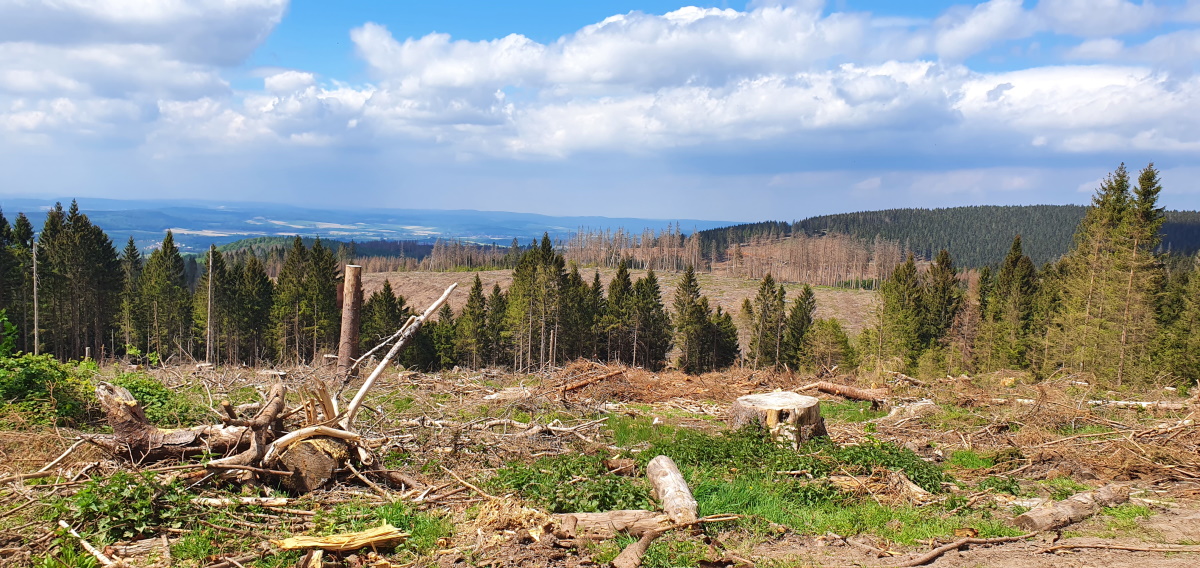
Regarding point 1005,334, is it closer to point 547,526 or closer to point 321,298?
point 547,526

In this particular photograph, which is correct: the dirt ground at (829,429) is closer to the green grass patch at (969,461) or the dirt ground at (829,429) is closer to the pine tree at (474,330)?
the green grass patch at (969,461)

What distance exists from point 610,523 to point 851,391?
11.5m

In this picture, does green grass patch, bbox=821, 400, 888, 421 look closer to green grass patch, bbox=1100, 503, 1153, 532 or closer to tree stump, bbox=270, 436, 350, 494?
green grass patch, bbox=1100, 503, 1153, 532

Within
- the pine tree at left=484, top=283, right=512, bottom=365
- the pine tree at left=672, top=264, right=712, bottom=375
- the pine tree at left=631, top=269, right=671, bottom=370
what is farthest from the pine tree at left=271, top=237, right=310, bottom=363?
the pine tree at left=672, top=264, right=712, bottom=375

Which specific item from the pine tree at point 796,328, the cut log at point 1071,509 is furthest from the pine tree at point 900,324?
the cut log at point 1071,509

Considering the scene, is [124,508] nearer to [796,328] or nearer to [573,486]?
[573,486]

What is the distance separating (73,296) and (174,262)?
11.5 m

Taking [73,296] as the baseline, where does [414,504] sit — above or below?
above

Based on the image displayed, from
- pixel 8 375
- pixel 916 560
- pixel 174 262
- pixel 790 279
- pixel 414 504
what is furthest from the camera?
pixel 790 279

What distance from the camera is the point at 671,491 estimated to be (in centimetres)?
689

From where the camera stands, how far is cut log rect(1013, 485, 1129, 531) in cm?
652

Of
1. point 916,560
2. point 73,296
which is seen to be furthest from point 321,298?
point 916,560

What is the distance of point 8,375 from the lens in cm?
951

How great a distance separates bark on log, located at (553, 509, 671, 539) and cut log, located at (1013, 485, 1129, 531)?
378 cm
